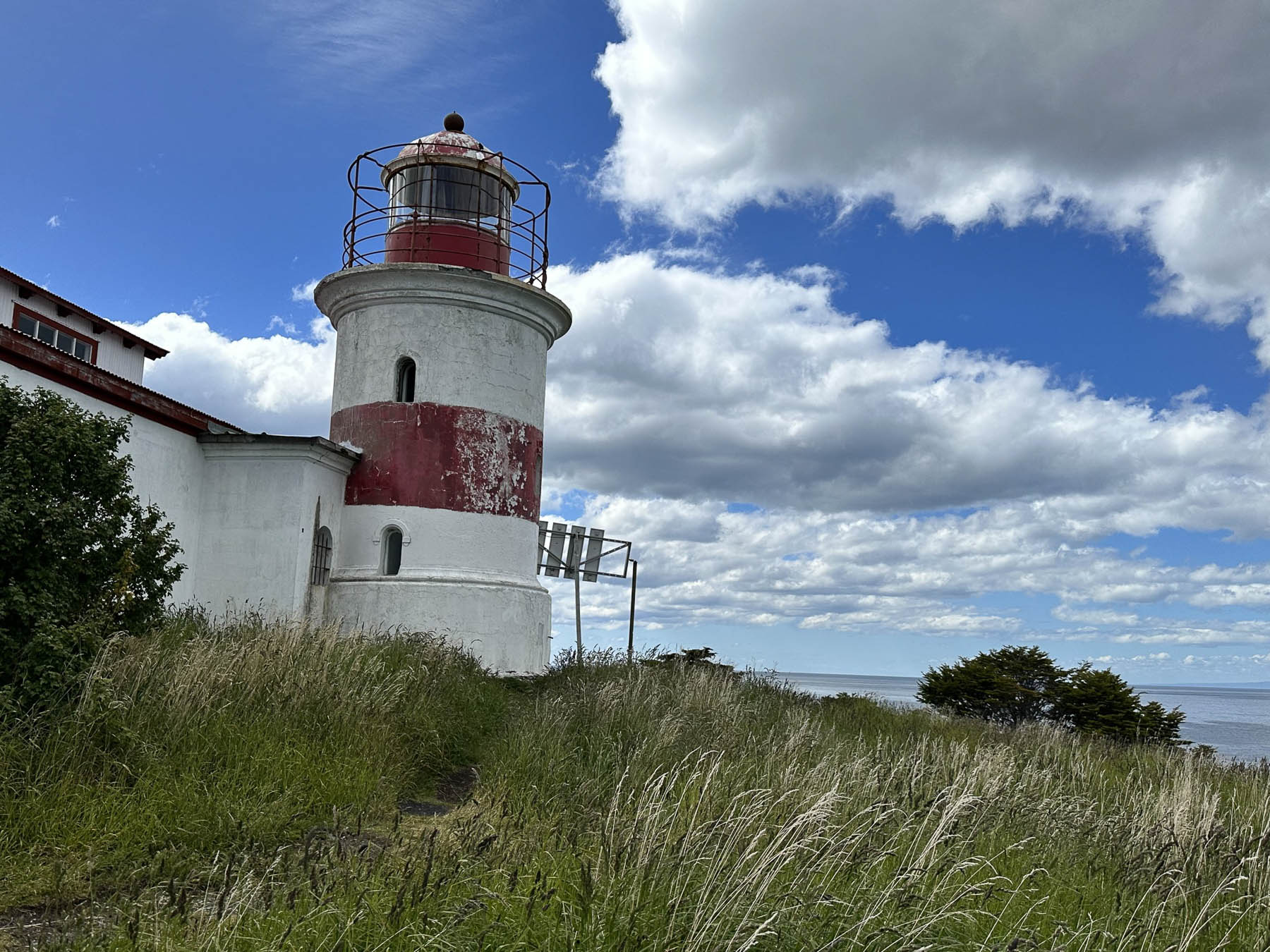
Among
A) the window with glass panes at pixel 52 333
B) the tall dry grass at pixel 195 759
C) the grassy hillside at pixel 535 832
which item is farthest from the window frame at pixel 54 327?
the tall dry grass at pixel 195 759

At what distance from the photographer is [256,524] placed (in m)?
14.7

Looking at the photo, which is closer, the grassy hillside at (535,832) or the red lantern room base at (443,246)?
the grassy hillside at (535,832)

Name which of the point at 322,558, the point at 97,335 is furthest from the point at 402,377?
the point at 97,335

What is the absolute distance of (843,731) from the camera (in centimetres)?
1116

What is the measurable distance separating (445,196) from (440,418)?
13.4 feet

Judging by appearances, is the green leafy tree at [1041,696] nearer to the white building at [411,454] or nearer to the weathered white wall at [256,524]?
the white building at [411,454]

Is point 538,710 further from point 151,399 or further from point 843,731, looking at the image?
point 151,399

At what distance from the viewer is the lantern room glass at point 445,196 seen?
16.7m

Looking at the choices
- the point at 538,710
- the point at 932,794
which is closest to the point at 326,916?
the point at 932,794

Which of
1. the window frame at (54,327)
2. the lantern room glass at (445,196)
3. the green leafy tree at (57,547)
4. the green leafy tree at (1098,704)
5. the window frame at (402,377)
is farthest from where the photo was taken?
the green leafy tree at (1098,704)

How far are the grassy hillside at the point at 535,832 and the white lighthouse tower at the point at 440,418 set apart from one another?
18.1 ft

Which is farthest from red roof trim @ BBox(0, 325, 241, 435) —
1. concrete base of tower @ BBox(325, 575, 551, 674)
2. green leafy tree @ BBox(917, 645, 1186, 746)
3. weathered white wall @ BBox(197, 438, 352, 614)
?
green leafy tree @ BBox(917, 645, 1186, 746)

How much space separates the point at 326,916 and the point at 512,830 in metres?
1.98

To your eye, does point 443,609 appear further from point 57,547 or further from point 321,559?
point 57,547
